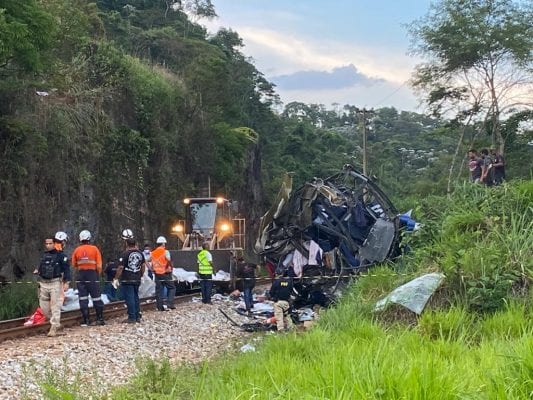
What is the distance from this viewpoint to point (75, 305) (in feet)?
45.8

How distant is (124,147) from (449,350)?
20.8m

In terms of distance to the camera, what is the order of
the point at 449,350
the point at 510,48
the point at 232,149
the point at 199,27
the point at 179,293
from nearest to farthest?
1. the point at 449,350
2. the point at 179,293
3. the point at 510,48
4. the point at 232,149
5. the point at 199,27

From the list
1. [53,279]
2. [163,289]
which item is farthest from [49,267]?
[163,289]

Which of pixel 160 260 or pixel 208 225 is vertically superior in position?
pixel 208 225

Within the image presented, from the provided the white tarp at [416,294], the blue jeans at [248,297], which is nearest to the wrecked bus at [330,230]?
the blue jeans at [248,297]

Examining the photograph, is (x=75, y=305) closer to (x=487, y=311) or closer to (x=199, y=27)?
(x=487, y=311)

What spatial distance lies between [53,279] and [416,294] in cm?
635

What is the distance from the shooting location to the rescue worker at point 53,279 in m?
10.7

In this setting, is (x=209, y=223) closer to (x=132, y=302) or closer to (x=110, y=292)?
(x=110, y=292)

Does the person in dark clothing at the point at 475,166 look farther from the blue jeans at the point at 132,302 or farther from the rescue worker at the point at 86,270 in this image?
the rescue worker at the point at 86,270

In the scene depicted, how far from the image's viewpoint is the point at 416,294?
8.27m

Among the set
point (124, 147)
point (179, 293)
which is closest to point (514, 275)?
point (179, 293)

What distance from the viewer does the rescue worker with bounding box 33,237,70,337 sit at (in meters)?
10.7

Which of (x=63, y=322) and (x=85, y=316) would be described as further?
(x=85, y=316)
